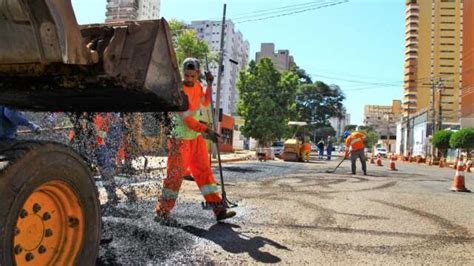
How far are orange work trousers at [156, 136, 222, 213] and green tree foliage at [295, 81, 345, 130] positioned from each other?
2840 inches

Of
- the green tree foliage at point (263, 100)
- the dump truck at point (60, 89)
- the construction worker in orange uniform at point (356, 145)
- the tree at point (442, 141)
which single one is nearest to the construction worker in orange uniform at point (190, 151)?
the dump truck at point (60, 89)

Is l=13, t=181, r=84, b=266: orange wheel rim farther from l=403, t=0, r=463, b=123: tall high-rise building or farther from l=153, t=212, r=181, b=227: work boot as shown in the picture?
l=403, t=0, r=463, b=123: tall high-rise building

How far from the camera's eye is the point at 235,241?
4.85 metres

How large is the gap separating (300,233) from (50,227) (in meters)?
3.07

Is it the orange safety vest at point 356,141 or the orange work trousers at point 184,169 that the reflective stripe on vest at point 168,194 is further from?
the orange safety vest at point 356,141

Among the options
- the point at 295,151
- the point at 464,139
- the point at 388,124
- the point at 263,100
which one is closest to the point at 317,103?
the point at 388,124

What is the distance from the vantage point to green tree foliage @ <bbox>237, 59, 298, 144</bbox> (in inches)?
1571

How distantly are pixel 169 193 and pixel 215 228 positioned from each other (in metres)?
0.61

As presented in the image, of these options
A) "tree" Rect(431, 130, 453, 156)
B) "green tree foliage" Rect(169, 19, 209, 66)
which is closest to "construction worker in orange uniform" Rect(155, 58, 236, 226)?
"green tree foliage" Rect(169, 19, 209, 66)

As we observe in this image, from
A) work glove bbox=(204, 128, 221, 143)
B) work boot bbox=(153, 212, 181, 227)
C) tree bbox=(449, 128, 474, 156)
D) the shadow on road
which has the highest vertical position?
tree bbox=(449, 128, 474, 156)

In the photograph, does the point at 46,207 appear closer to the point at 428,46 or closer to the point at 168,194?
the point at 168,194

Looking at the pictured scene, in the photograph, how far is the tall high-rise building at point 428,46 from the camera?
Answer: 81438 millimetres

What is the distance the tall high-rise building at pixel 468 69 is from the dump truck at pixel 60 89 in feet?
202

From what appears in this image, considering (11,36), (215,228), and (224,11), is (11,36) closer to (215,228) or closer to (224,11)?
(215,228)
